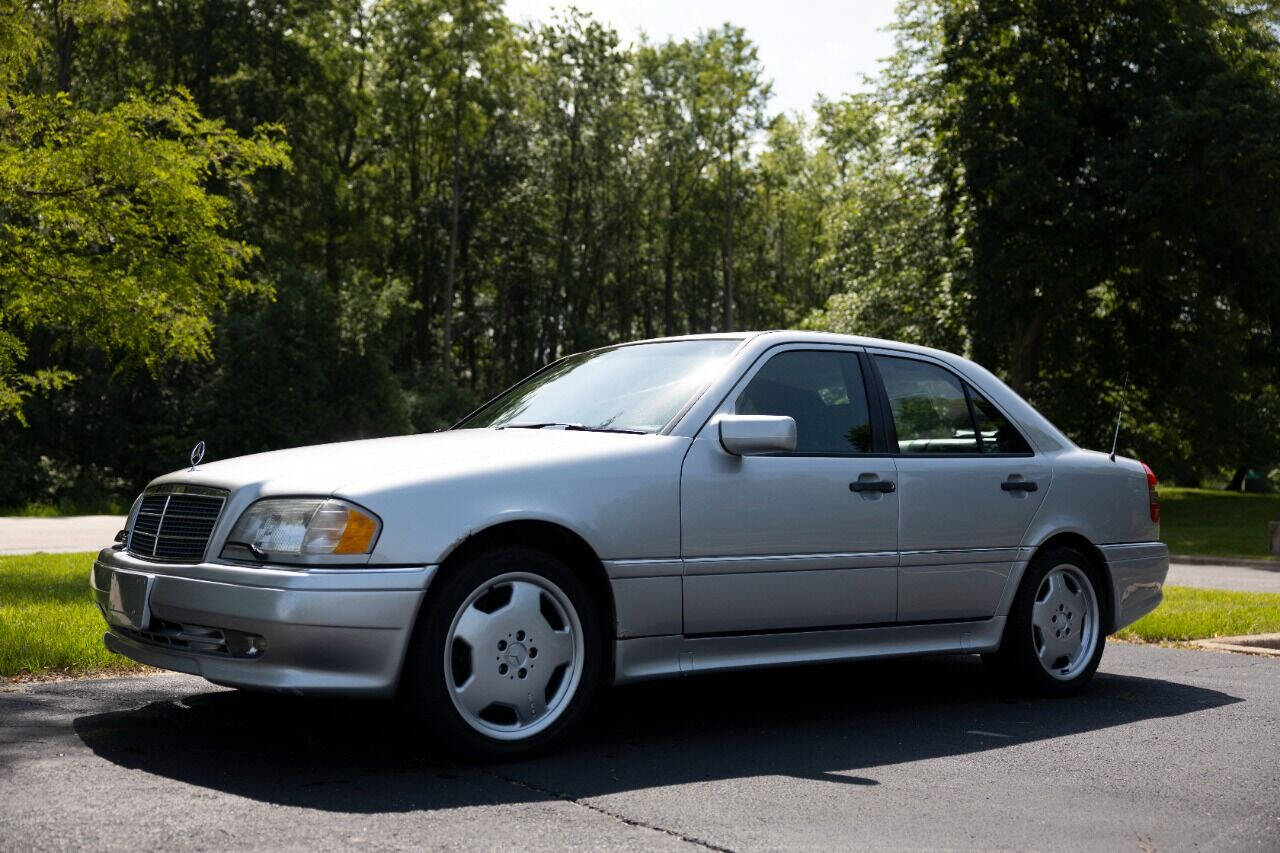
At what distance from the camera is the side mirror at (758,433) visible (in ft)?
18.4

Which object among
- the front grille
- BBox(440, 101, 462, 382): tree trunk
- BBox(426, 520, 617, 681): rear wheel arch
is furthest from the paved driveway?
BBox(440, 101, 462, 382): tree trunk

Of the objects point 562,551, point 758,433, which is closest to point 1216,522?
point 758,433

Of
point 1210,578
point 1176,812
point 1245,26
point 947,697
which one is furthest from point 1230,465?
point 1176,812

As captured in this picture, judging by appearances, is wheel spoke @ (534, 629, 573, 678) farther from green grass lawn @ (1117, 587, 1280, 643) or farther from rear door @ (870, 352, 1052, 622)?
green grass lawn @ (1117, 587, 1280, 643)

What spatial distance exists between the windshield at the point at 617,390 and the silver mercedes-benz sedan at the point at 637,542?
0.06 feet

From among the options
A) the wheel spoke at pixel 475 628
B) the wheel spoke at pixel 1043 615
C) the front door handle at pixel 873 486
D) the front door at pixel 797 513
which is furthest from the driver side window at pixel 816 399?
the wheel spoke at pixel 475 628

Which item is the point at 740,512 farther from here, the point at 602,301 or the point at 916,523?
the point at 602,301

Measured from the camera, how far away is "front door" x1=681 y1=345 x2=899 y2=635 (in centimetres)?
572

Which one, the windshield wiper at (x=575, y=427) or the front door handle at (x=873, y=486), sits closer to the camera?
the windshield wiper at (x=575, y=427)

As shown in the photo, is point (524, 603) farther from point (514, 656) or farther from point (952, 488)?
point (952, 488)

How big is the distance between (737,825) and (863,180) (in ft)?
118

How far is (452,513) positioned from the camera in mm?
5043

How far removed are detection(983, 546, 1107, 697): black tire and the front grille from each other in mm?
3897

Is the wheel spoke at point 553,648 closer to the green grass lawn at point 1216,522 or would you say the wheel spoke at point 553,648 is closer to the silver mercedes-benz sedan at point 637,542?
the silver mercedes-benz sedan at point 637,542
